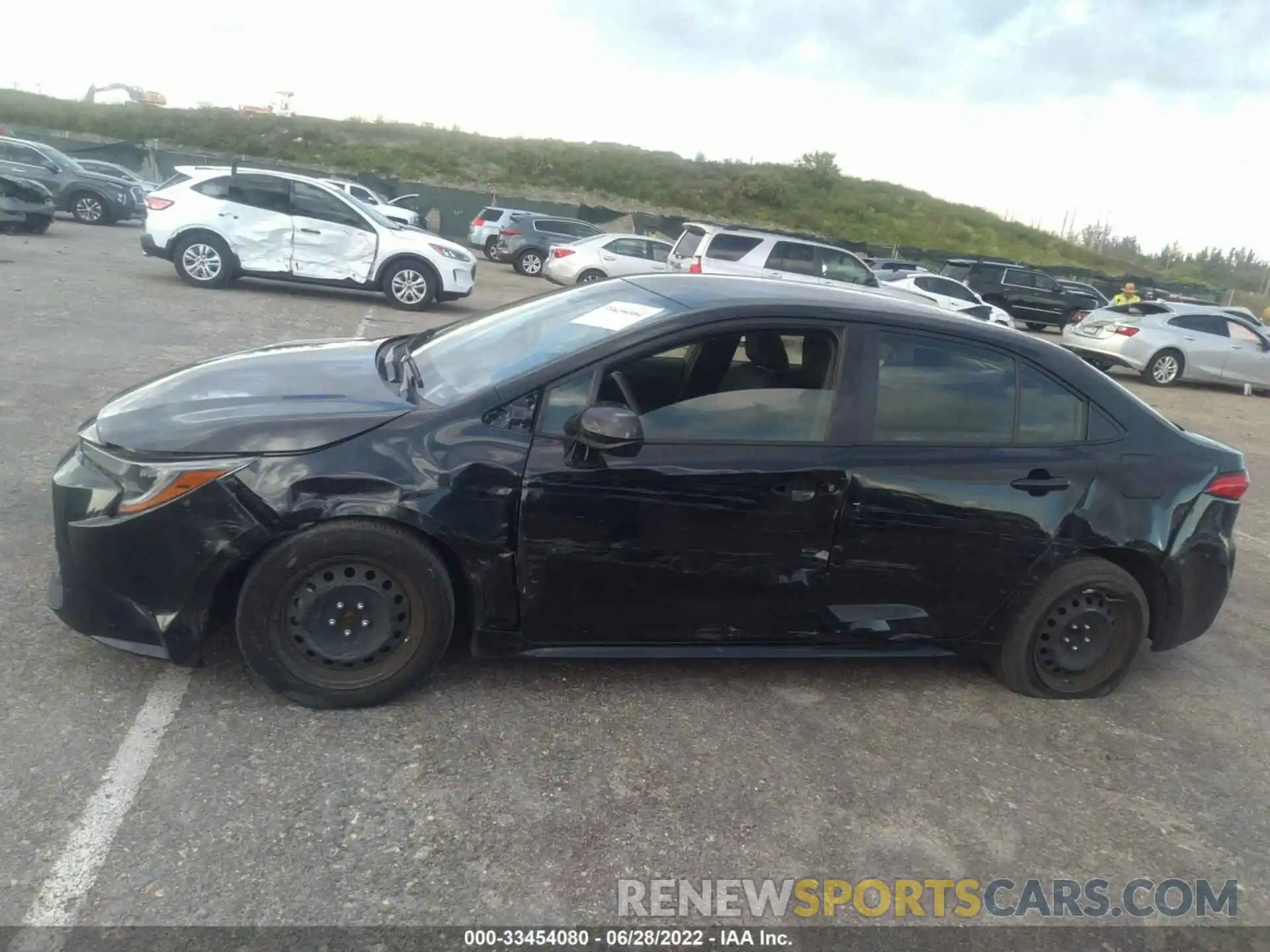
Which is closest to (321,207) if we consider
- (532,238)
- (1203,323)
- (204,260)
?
(204,260)

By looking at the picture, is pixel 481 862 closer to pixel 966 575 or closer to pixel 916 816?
pixel 916 816

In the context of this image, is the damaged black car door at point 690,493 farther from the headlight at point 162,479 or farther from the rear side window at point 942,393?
the headlight at point 162,479

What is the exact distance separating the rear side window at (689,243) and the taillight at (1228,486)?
1415 cm

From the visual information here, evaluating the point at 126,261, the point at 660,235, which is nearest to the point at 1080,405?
the point at 126,261

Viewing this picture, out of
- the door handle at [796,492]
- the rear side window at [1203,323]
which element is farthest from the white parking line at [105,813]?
the rear side window at [1203,323]

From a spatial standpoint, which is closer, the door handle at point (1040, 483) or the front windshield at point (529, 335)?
the front windshield at point (529, 335)

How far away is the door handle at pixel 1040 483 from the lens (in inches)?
157

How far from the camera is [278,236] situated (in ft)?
46.7

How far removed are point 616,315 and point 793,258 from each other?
1457 cm

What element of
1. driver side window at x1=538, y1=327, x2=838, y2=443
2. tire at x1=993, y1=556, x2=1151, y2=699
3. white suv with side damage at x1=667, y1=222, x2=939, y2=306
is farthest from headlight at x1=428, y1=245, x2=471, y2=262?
tire at x1=993, y1=556, x2=1151, y2=699

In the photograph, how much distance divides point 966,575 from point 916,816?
3.47ft

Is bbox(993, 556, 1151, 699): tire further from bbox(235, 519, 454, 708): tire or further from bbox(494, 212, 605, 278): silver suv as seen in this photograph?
bbox(494, 212, 605, 278): silver suv

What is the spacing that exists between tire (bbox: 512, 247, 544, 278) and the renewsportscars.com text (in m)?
24.0

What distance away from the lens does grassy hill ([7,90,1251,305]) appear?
170ft
